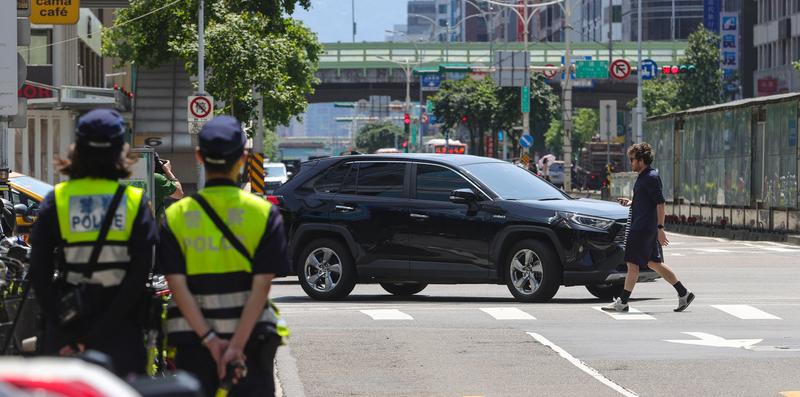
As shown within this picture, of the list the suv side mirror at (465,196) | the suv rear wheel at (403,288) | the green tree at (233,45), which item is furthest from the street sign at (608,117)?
the suv side mirror at (465,196)

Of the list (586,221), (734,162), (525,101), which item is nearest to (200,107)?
(734,162)

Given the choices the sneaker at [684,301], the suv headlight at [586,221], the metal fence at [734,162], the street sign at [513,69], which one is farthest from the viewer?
the street sign at [513,69]

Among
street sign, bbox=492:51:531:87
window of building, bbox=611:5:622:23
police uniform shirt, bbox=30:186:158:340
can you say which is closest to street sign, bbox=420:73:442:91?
window of building, bbox=611:5:622:23

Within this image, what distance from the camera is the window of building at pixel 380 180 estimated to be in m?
18.4

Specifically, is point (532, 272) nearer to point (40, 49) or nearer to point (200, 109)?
point (200, 109)

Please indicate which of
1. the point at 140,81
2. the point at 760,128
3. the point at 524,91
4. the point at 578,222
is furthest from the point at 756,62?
the point at 578,222

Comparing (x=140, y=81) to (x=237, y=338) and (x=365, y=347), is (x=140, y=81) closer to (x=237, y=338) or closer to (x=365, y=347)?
(x=365, y=347)

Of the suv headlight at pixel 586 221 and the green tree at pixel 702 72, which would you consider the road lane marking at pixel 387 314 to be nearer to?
the suv headlight at pixel 586 221

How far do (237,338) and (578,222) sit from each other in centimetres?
1174

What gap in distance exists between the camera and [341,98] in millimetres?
118312

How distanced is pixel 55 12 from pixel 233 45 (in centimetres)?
1139

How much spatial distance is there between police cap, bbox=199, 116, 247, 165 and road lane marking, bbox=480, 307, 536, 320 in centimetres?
1013

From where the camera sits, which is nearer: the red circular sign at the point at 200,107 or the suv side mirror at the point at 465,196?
the suv side mirror at the point at 465,196

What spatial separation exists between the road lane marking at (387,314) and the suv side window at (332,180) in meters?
2.01
